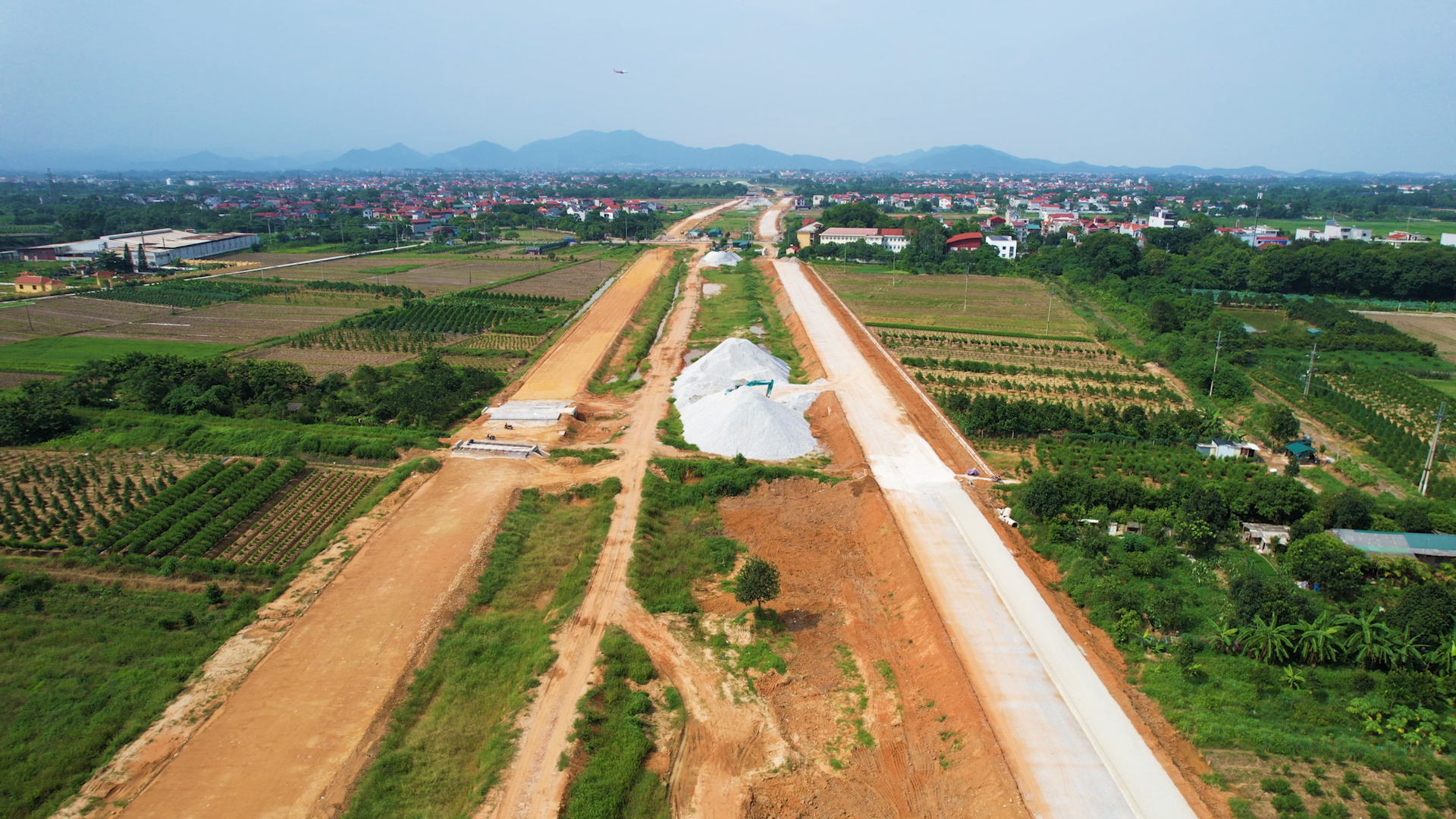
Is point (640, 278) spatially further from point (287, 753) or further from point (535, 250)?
point (287, 753)

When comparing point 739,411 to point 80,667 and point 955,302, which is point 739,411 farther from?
point 955,302

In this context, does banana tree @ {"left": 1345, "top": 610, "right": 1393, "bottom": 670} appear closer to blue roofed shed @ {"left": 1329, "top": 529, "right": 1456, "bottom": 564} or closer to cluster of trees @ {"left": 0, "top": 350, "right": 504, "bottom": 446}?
blue roofed shed @ {"left": 1329, "top": 529, "right": 1456, "bottom": 564}

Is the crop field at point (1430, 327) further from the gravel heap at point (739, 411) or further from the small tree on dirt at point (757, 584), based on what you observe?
the small tree on dirt at point (757, 584)

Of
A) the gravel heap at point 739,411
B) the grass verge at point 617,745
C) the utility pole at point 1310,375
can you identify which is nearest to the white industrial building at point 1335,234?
the utility pole at point 1310,375

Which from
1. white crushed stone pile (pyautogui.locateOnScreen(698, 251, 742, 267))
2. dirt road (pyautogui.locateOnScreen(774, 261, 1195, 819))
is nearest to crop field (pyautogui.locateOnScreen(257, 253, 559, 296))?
white crushed stone pile (pyautogui.locateOnScreen(698, 251, 742, 267))

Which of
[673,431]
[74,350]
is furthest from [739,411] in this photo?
[74,350]

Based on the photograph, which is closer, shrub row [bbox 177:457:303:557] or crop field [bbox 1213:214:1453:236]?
shrub row [bbox 177:457:303:557]
